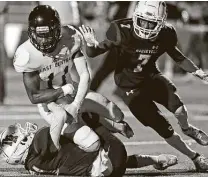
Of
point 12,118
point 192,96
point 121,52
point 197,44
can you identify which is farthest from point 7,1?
point 197,44

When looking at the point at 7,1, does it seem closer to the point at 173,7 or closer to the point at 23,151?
A: the point at 173,7

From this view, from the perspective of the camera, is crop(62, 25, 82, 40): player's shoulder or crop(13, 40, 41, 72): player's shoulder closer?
crop(13, 40, 41, 72): player's shoulder

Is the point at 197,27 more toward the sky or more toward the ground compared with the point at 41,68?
more toward the ground

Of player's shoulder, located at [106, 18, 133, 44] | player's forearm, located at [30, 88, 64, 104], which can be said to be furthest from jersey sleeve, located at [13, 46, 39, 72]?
player's shoulder, located at [106, 18, 133, 44]

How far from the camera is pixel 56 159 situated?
11.5 feet

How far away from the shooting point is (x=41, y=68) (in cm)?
345

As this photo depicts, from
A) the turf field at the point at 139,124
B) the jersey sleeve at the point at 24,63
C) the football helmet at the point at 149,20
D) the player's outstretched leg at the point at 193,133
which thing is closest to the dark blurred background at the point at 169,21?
the turf field at the point at 139,124

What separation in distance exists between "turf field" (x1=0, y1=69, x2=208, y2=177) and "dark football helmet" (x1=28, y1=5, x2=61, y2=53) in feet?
1.95

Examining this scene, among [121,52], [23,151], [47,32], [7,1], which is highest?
[47,32]

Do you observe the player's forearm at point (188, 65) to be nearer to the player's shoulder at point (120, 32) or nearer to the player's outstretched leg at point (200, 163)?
the player's shoulder at point (120, 32)

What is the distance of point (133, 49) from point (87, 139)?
1.71 feet

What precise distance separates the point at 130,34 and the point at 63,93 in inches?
19.1

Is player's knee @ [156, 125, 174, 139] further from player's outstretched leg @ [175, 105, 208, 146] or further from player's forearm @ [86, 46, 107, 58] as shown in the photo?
player's forearm @ [86, 46, 107, 58]

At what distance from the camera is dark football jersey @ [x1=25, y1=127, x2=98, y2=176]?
3.50 meters
